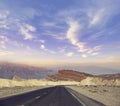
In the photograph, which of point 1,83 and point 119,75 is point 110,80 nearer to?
point 119,75

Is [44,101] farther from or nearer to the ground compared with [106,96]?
nearer to the ground

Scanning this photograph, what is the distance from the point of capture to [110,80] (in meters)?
194

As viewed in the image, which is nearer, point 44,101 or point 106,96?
point 44,101

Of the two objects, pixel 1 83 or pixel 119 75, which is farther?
pixel 119 75

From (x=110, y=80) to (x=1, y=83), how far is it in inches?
4955

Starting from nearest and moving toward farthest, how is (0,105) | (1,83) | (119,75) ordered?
(0,105) < (1,83) < (119,75)

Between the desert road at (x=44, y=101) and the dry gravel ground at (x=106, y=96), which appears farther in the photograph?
the dry gravel ground at (x=106, y=96)

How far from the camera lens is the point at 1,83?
7969cm

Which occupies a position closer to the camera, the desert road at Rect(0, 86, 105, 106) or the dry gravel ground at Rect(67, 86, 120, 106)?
the desert road at Rect(0, 86, 105, 106)

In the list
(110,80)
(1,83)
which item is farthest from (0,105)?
(110,80)

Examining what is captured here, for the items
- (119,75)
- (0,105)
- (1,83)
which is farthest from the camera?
(119,75)

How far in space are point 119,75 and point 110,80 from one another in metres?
7.26

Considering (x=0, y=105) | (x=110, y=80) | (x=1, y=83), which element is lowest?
(x=0, y=105)

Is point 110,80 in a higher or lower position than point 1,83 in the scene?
higher
